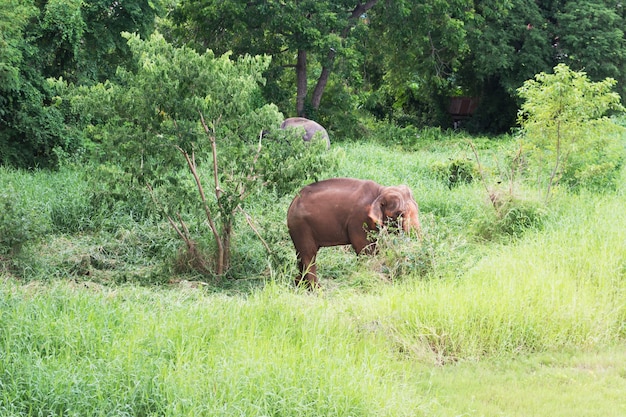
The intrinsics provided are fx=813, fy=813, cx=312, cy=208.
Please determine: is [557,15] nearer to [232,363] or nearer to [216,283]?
[216,283]

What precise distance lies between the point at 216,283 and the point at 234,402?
13.3ft

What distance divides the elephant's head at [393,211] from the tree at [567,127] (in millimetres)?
3212

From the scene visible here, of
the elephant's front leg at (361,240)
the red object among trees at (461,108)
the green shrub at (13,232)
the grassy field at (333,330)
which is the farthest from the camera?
the red object among trees at (461,108)

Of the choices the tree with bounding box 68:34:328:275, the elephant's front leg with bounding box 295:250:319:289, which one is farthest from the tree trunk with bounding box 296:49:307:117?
the elephant's front leg with bounding box 295:250:319:289

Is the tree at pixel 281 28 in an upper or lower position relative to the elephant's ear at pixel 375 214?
upper

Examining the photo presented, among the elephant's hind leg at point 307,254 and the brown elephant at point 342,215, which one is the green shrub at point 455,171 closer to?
the brown elephant at point 342,215

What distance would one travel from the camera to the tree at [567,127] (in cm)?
1080

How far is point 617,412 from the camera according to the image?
5.31 meters

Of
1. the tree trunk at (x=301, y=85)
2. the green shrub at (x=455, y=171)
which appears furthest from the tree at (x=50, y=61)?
the green shrub at (x=455, y=171)

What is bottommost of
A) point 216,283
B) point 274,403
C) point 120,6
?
point 216,283

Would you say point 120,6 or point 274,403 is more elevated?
point 120,6

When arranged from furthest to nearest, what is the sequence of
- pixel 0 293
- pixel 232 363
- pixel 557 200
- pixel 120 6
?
pixel 120 6 → pixel 557 200 → pixel 0 293 → pixel 232 363

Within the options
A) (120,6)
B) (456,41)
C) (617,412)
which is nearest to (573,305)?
(617,412)

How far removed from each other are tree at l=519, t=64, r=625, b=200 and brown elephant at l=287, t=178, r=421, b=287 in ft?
10.8
